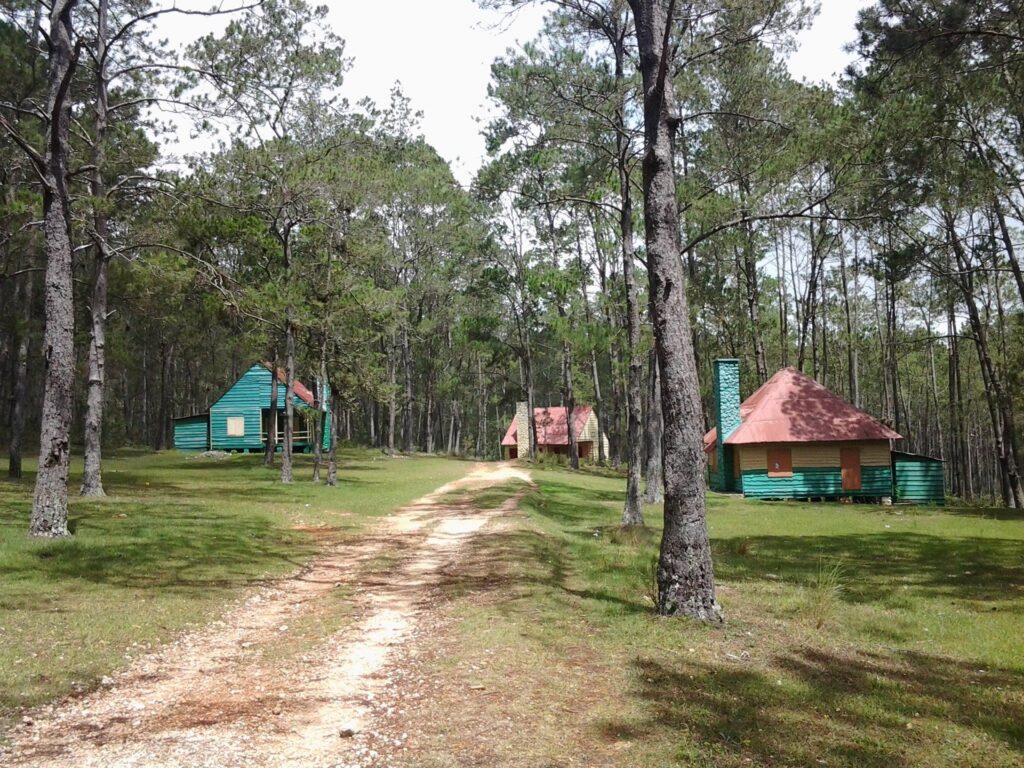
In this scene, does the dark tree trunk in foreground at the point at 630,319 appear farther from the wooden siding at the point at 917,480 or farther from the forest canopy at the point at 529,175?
the wooden siding at the point at 917,480

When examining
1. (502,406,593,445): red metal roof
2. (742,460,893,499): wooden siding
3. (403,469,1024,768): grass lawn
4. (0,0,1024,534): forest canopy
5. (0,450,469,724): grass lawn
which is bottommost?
(742,460,893,499): wooden siding

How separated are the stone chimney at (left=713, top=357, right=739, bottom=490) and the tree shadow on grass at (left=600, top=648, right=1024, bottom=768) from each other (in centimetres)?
2173

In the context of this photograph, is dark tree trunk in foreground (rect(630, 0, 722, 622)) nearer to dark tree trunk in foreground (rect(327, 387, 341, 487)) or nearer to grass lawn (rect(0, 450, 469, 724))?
grass lawn (rect(0, 450, 469, 724))

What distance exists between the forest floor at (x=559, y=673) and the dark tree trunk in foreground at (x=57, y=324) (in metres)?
3.51

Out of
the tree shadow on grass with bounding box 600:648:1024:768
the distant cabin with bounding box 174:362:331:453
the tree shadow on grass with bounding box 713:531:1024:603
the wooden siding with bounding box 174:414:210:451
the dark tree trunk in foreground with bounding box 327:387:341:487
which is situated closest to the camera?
the tree shadow on grass with bounding box 600:648:1024:768

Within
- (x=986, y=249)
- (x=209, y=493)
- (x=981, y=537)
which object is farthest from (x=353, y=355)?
(x=986, y=249)

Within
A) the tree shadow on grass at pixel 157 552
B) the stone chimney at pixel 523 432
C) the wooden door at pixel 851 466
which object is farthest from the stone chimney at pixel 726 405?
the stone chimney at pixel 523 432

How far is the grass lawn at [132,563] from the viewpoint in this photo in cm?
589

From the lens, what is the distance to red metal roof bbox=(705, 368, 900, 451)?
84.6ft

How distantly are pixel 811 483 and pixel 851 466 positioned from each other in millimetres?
1530

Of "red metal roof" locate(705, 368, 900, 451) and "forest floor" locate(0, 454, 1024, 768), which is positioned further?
"red metal roof" locate(705, 368, 900, 451)

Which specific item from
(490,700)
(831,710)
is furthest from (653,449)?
(490,700)

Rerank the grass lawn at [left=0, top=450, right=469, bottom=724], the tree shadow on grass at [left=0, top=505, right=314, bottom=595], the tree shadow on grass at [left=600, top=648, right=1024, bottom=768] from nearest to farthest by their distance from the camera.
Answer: the tree shadow on grass at [left=600, top=648, right=1024, bottom=768], the grass lawn at [left=0, top=450, right=469, bottom=724], the tree shadow on grass at [left=0, top=505, right=314, bottom=595]

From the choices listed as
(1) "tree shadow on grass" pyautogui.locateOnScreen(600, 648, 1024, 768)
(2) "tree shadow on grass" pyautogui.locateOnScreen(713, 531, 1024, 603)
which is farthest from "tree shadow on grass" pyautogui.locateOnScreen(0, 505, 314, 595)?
(2) "tree shadow on grass" pyautogui.locateOnScreen(713, 531, 1024, 603)
